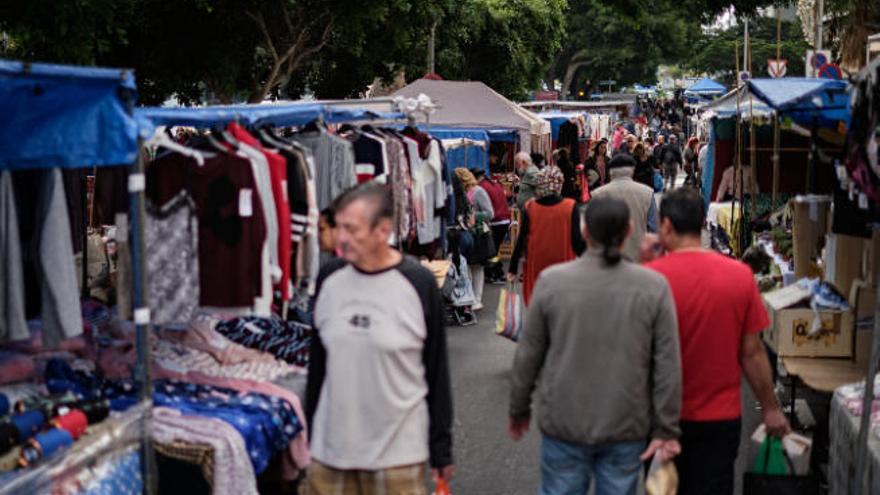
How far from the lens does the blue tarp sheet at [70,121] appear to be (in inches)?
200

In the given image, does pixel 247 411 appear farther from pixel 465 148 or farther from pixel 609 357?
pixel 465 148

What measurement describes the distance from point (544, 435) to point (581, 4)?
65012 mm

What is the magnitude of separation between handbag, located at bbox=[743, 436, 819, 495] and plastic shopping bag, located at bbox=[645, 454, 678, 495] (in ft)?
3.90

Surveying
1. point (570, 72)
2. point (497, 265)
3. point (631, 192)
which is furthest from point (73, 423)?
point (570, 72)

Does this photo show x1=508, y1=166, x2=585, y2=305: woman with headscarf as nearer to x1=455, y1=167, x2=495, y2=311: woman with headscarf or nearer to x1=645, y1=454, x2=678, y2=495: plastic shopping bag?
x1=455, y1=167, x2=495, y2=311: woman with headscarf

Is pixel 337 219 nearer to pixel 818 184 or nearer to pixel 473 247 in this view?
pixel 818 184

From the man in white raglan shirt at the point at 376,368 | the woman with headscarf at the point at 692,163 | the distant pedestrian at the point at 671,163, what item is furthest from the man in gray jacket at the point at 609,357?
the distant pedestrian at the point at 671,163

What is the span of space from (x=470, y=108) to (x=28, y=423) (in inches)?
583

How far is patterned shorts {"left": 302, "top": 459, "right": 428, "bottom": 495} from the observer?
4395mm

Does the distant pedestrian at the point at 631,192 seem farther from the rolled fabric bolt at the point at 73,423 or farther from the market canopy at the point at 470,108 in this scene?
the market canopy at the point at 470,108

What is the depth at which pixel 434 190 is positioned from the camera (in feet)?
35.3

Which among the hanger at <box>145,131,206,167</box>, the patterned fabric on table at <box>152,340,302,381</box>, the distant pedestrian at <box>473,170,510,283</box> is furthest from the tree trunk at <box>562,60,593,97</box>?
the hanger at <box>145,131,206,167</box>

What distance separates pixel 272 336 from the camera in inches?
308

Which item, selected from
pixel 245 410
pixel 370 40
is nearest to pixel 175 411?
pixel 245 410
